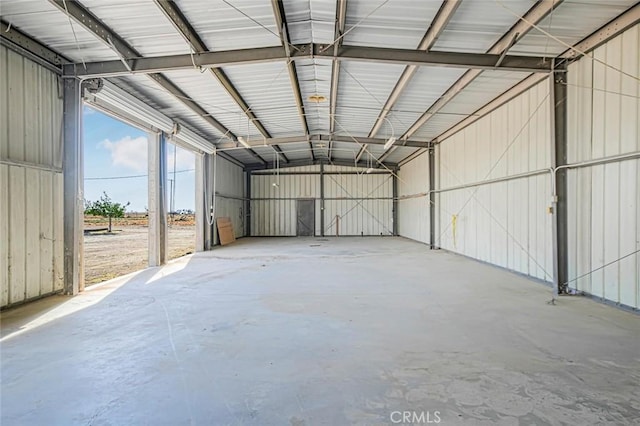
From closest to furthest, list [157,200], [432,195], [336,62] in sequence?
1. [336,62]
2. [157,200]
3. [432,195]

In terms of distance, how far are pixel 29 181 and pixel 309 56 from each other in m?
4.15

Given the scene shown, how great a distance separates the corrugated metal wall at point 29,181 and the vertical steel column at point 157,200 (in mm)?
2619

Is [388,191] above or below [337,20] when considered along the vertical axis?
below

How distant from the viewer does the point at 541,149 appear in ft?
17.8

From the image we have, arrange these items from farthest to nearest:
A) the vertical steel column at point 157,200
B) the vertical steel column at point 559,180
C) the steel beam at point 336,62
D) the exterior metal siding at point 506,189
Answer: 1. the vertical steel column at point 157,200
2. the exterior metal siding at point 506,189
3. the vertical steel column at point 559,180
4. the steel beam at point 336,62

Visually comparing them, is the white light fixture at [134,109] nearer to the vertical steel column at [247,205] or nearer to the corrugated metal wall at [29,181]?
the corrugated metal wall at [29,181]

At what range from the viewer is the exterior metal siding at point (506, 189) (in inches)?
215

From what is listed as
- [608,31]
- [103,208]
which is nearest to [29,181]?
[608,31]


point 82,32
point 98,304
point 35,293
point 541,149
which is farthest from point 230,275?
point 541,149

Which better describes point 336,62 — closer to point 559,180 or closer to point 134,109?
point 134,109

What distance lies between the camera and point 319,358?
2627 millimetres

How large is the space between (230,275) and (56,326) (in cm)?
297

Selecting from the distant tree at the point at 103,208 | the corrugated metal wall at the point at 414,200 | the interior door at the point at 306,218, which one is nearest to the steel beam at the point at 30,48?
the corrugated metal wall at the point at 414,200

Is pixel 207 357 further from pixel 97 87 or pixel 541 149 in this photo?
pixel 541 149
